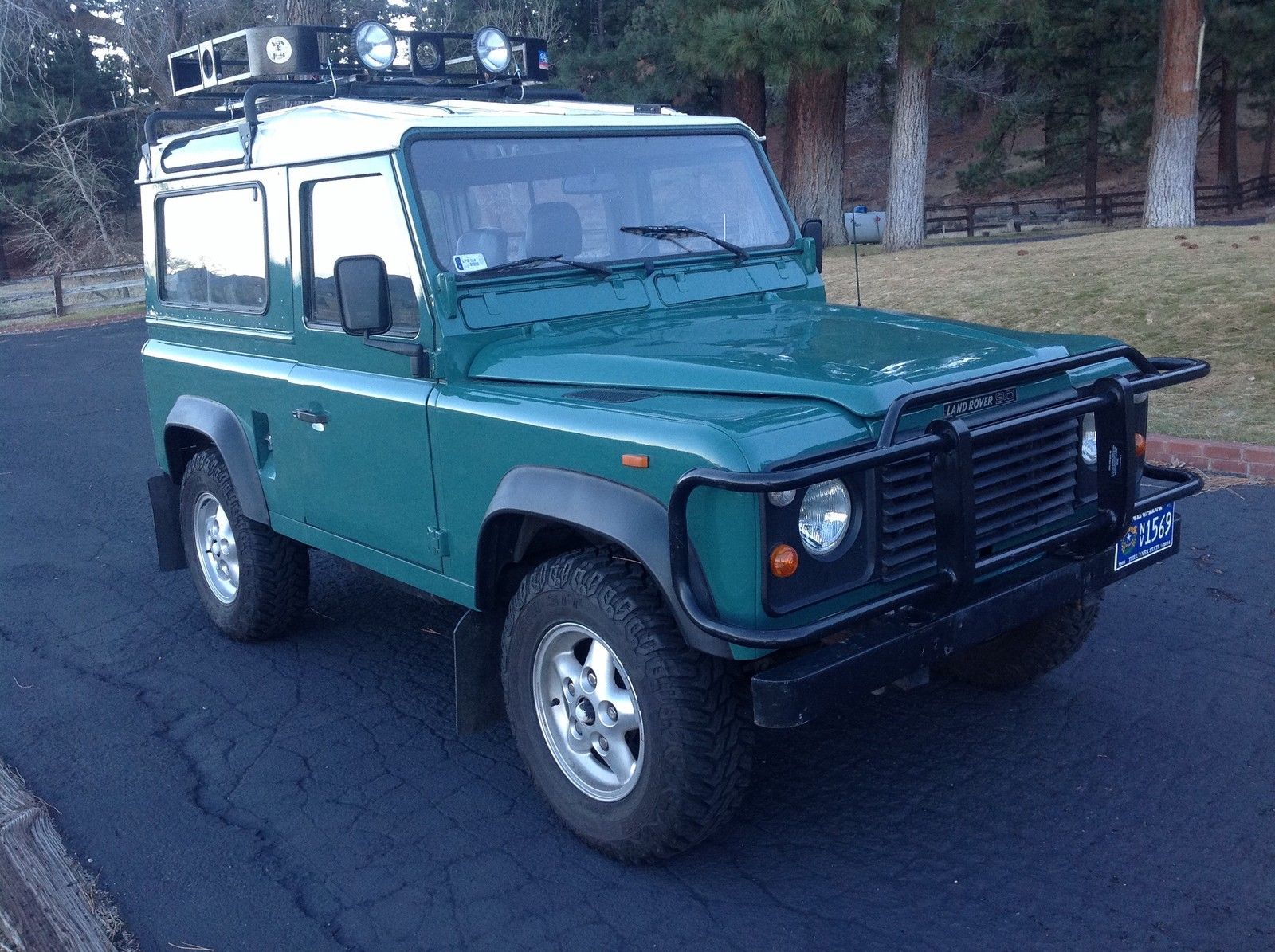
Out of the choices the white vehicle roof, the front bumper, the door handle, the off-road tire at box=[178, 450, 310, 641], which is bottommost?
the off-road tire at box=[178, 450, 310, 641]

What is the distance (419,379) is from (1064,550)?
2170 millimetres

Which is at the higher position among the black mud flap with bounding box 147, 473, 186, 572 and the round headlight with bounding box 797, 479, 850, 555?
the round headlight with bounding box 797, 479, 850, 555

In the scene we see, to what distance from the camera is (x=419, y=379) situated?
4.10 metres

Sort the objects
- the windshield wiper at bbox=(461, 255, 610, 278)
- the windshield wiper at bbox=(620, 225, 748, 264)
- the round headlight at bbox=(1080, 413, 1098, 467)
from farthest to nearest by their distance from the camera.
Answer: the windshield wiper at bbox=(620, 225, 748, 264) < the windshield wiper at bbox=(461, 255, 610, 278) < the round headlight at bbox=(1080, 413, 1098, 467)

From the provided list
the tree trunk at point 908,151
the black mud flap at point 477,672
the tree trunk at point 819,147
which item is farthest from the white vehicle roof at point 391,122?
→ the tree trunk at point 819,147

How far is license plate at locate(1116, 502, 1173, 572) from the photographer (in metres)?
3.81

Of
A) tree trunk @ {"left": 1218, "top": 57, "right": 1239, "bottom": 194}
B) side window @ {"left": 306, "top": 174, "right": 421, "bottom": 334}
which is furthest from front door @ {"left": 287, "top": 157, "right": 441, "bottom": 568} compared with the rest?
tree trunk @ {"left": 1218, "top": 57, "right": 1239, "bottom": 194}

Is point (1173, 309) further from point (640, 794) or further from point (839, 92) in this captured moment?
point (839, 92)

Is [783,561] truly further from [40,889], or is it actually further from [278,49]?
[278,49]

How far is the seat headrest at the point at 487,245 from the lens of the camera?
411 cm

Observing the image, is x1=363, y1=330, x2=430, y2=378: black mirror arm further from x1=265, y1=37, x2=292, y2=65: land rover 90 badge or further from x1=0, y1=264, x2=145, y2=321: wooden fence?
x1=0, y1=264, x2=145, y2=321: wooden fence

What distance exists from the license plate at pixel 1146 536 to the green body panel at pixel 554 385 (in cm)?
50

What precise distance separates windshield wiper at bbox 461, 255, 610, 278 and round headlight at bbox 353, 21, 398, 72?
1535 mm

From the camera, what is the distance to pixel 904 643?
321cm
